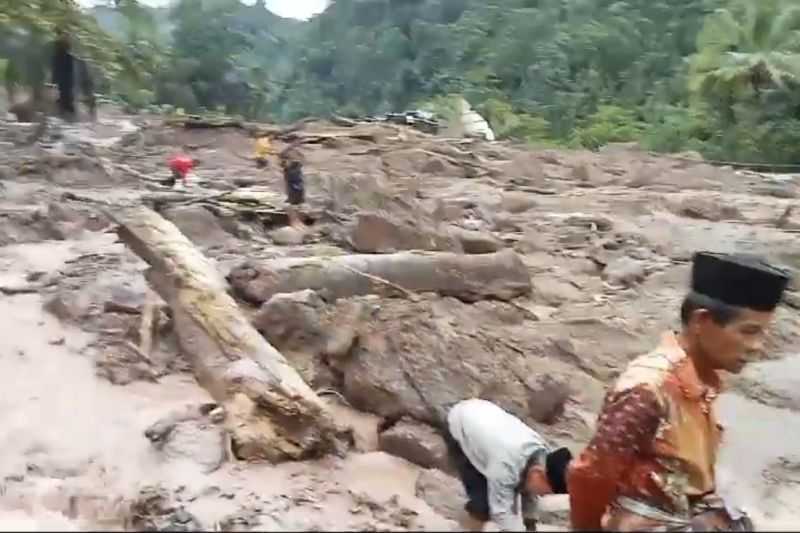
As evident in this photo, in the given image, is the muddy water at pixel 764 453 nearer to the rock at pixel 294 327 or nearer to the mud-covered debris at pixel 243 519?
the mud-covered debris at pixel 243 519

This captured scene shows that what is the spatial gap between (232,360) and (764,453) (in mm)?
2861

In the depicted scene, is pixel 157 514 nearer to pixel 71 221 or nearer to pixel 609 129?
pixel 71 221

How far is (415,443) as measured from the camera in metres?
4.54

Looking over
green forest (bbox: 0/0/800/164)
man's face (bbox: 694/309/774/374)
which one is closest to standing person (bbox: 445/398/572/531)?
man's face (bbox: 694/309/774/374)

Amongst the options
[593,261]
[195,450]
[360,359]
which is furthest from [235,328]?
[593,261]

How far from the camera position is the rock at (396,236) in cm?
775

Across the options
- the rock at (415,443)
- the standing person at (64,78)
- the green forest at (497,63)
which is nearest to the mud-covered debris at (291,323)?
the rock at (415,443)

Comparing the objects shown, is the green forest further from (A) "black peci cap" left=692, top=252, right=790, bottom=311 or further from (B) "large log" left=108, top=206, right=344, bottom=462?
(A) "black peci cap" left=692, top=252, right=790, bottom=311

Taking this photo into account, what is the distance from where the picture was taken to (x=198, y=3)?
124 feet

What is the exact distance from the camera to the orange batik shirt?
2.21 m

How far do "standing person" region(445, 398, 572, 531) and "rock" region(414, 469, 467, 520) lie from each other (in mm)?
808

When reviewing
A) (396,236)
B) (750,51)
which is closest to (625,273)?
(396,236)

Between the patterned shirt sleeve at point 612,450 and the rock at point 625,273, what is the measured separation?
655cm

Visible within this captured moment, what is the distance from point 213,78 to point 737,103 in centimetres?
1750
